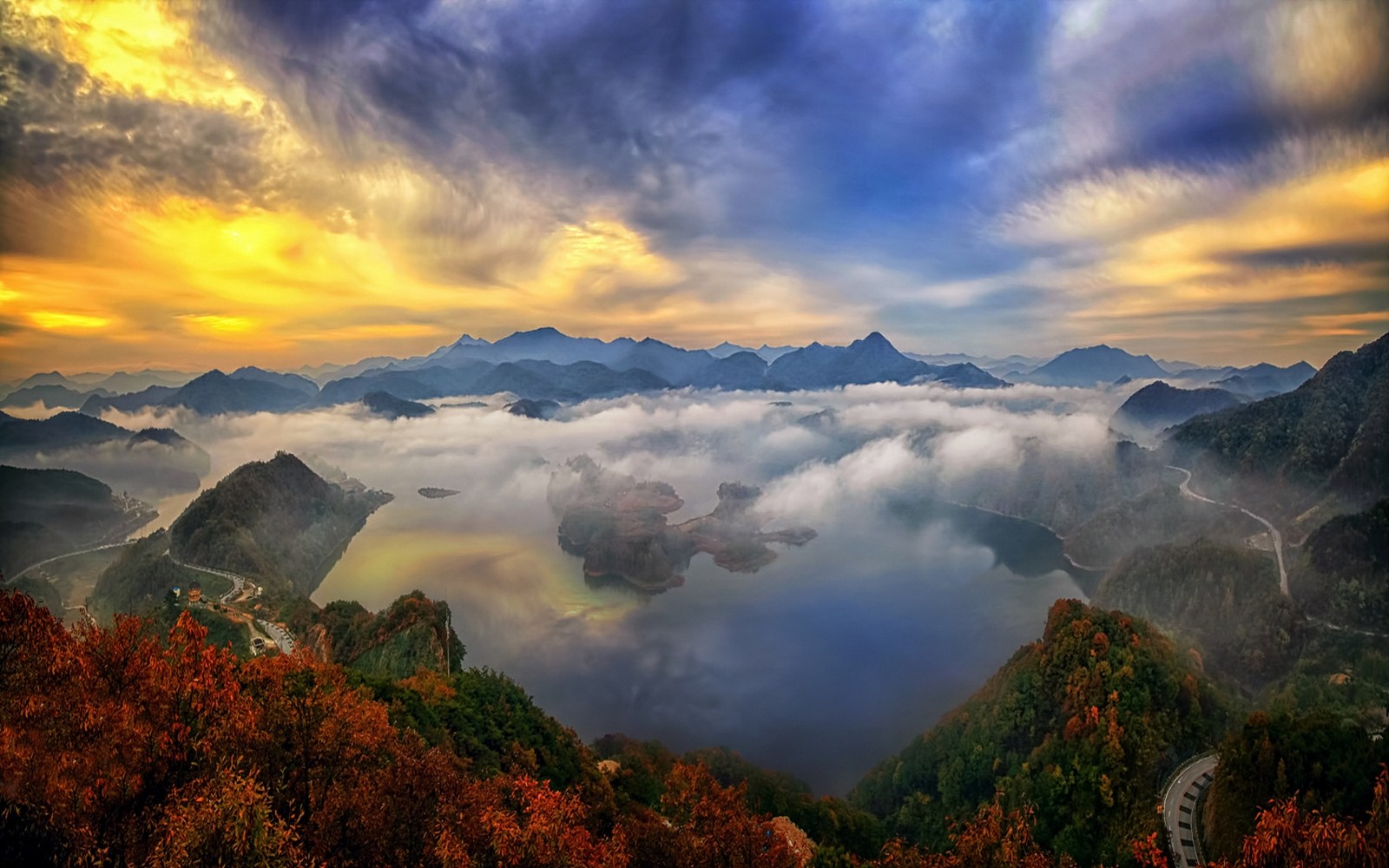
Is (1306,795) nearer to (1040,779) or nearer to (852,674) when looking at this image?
(1040,779)

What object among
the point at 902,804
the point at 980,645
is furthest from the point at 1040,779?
the point at 980,645

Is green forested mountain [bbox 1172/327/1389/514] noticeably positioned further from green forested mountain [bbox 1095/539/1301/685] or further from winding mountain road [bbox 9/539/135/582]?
winding mountain road [bbox 9/539/135/582]

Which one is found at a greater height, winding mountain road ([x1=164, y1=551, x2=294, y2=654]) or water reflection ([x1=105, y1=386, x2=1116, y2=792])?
winding mountain road ([x1=164, y1=551, x2=294, y2=654])

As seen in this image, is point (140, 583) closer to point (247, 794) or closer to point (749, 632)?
point (749, 632)

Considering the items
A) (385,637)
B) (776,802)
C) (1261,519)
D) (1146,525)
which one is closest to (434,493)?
(385,637)

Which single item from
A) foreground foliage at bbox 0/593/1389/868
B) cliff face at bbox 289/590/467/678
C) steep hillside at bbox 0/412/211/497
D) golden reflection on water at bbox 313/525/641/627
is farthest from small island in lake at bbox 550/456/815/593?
foreground foliage at bbox 0/593/1389/868
